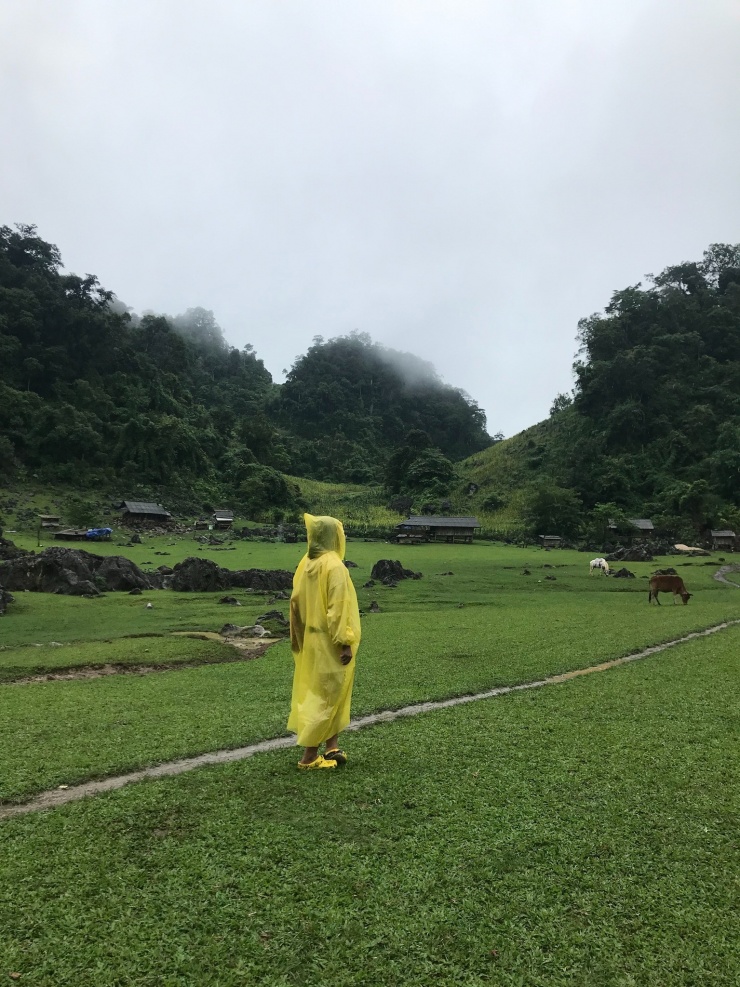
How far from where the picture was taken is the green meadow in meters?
3.28

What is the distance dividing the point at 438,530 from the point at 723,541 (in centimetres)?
2680

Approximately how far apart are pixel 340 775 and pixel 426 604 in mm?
19456

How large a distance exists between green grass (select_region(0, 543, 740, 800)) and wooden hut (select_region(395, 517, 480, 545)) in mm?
32442

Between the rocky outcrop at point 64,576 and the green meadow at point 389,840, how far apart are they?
16.7 metres

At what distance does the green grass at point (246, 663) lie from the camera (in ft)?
22.7

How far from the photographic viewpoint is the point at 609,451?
80.8 meters

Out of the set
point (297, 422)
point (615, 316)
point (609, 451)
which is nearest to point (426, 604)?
point (609, 451)

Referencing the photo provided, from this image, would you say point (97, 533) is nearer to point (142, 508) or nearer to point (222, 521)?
point (142, 508)

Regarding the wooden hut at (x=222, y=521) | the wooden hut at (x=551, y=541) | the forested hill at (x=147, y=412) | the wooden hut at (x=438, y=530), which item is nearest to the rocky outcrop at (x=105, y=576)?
the wooden hut at (x=222, y=521)

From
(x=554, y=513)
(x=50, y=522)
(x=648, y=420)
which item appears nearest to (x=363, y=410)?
(x=648, y=420)

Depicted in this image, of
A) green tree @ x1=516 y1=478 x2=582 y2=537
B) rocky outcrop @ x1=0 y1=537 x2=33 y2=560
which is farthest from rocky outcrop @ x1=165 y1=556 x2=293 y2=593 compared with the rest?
green tree @ x1=516 y1=478 x2=582 y2=537

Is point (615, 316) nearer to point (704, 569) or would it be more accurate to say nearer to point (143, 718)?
point (704, 569)

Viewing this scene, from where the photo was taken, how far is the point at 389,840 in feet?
14.9

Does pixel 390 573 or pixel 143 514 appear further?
pixel 143 514
